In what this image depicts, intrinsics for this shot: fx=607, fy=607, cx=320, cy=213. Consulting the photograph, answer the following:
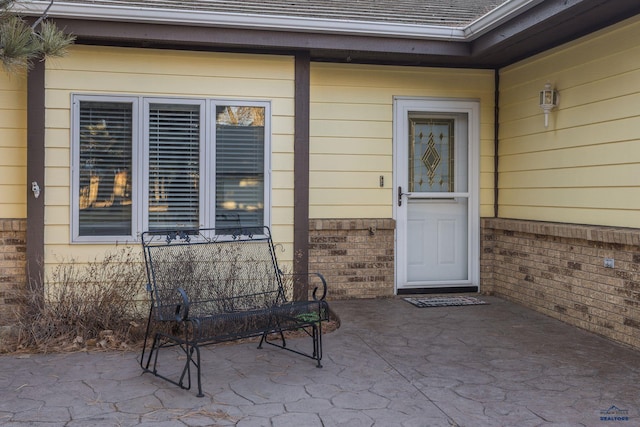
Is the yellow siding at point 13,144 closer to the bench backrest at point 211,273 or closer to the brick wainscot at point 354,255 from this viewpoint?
the bench backrest at point 211,273

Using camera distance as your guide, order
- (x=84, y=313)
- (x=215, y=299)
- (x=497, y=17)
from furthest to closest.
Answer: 1. (x=497, y=17)
2. (x=84, y=313)
3. (x=215, y=299)

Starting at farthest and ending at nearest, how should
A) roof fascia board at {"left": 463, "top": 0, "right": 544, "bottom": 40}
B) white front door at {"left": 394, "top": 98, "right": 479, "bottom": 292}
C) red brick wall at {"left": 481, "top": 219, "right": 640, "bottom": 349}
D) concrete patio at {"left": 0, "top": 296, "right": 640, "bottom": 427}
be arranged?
1. white front door at {"left": 394, "top": 98, "right": 479, "bottom": 292}
2. roof fascia board at {"left": 463, "top": 0, "right": 544, "bottom": 40}
3. red brick wall at {"left": 481, "top": 219, "right": 640, "bottom": 349}
4. concrete patio at {"left": 0, "top": 296, "right": 640, "bottom": 427}

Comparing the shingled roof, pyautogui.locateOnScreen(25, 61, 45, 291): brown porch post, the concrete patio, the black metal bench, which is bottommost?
the concrete patio

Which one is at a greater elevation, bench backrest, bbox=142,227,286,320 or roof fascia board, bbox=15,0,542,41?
roof fascia board, bbox=15,0,542,41

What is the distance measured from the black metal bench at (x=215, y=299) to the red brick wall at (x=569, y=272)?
212 cm

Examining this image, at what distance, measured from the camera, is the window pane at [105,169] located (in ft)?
18.0

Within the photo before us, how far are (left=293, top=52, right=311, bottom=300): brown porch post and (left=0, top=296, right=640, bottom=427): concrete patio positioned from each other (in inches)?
36.6

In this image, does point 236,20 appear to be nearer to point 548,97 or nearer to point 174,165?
point 174,165

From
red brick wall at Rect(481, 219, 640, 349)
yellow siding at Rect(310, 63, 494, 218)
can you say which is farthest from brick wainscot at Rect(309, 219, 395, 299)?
red brick wall at Rect(481, 219, 640, 349)

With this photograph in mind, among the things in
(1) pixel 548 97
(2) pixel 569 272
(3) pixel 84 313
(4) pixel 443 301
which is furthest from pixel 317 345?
(1) pixel 548 97

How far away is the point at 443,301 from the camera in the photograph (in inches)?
244

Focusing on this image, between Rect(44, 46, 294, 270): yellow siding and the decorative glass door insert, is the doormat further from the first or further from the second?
Rect(44, 46, 294, 270): yellow siding

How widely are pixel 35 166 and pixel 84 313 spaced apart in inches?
56.7

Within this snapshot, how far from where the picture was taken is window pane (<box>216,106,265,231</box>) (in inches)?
226
